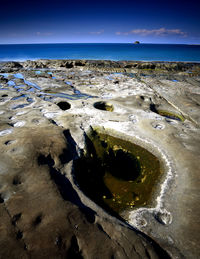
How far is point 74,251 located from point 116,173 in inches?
132

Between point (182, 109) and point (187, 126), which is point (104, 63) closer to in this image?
point (182, 109)

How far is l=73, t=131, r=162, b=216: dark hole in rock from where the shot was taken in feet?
16.1

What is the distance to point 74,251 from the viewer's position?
2918mm

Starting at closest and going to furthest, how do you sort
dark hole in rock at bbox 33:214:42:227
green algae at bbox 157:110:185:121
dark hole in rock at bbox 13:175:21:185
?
dark hole in rock at bbox 33:214:42:227, dark hole in rock at bbox 13:175:21:185, green algae at bbox 157:110:185:121

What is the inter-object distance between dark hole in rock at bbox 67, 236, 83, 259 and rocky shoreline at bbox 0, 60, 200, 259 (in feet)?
0.06

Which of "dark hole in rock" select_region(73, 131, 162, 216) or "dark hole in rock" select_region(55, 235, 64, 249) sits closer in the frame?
"dark hole in rock" select_region(55, 235, 64, 249)

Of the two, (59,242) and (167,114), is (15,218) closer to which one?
(59,242)

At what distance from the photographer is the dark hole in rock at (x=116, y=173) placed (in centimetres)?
491

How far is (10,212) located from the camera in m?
3.36

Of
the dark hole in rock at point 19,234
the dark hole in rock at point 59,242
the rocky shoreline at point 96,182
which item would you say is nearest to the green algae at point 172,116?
the rocky shoreline at point 96,182

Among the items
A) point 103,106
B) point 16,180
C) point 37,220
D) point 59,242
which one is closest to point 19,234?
point 37,220

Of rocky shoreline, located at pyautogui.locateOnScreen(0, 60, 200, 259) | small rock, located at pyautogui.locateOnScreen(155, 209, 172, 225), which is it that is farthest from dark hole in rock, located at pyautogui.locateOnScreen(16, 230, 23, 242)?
small rock, located at pyautogui.locateOnScreen(155, 209, 172, 225)

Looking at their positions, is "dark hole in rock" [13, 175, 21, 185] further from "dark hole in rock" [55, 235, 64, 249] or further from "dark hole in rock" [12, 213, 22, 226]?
"dark hole in rock" [55, 235, 64, 249]

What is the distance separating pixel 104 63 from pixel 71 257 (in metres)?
35.1
